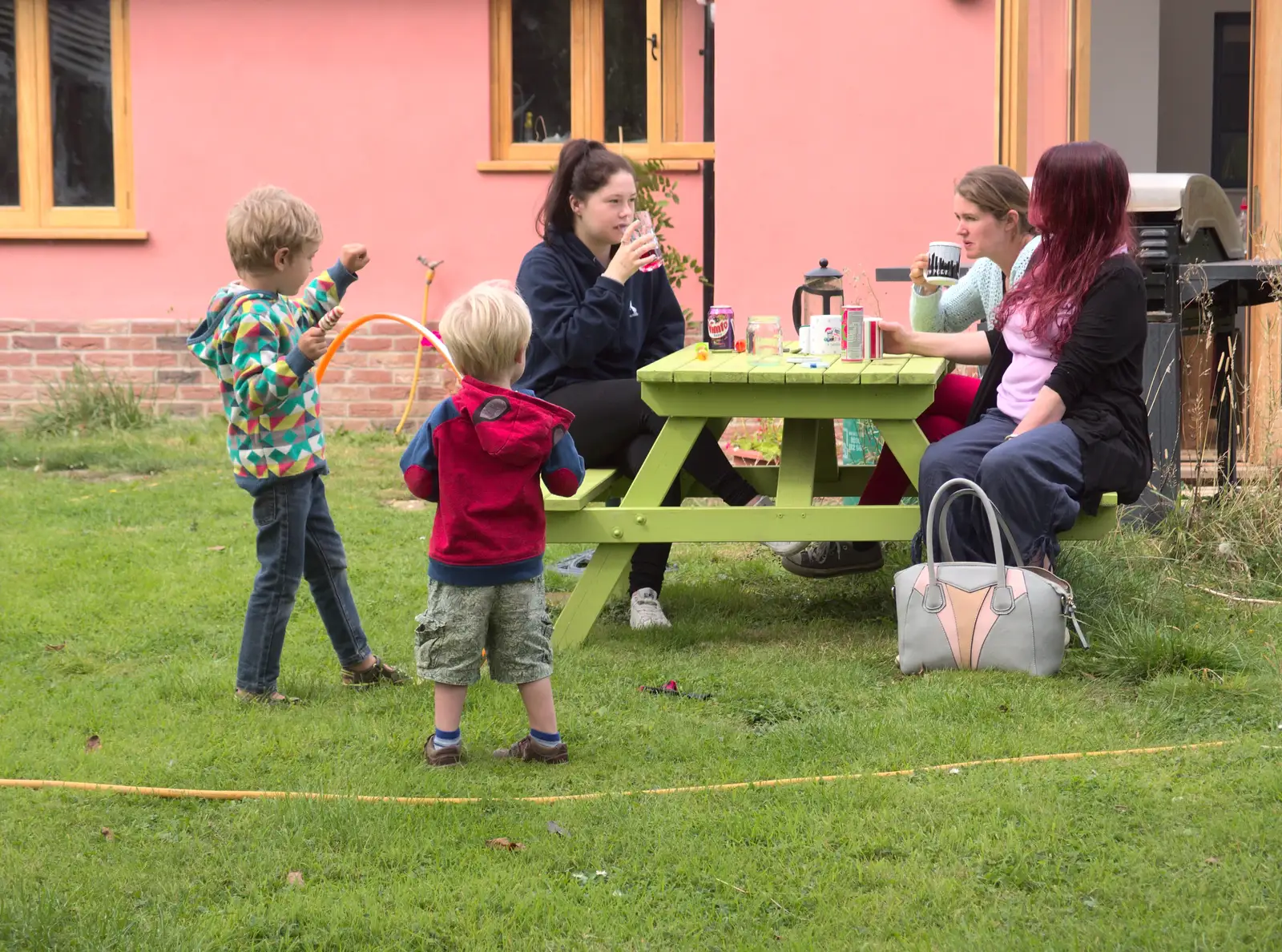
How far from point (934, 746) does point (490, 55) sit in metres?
7.58

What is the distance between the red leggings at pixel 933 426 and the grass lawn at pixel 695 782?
1.29 ft

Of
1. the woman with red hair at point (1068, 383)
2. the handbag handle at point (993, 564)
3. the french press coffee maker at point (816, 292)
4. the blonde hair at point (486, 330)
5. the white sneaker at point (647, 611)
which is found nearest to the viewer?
the blonde hair at point (486, 330)

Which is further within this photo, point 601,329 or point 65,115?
point 65,115

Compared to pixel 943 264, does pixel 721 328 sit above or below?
below

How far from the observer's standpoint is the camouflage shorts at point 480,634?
3.48 metres

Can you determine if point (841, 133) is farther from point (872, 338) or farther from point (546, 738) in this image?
point (546, 738)

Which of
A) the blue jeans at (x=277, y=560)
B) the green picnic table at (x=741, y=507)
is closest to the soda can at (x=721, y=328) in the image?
the green picnic table at (x=741, y=507)

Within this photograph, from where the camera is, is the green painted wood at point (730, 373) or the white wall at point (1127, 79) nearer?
the green painted wood at point (730, 373)

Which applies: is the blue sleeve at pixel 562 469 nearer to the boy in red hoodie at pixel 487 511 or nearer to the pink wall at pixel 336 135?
the boy in red hoodie at pixel 487 511

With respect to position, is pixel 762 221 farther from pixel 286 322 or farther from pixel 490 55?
pixel 286 322

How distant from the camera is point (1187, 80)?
11625mm

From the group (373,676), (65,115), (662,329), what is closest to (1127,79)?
(662,329)

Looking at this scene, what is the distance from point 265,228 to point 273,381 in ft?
1.34

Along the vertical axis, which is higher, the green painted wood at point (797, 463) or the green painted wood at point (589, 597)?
the green painted wood at point (797, 463)
